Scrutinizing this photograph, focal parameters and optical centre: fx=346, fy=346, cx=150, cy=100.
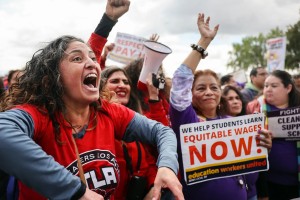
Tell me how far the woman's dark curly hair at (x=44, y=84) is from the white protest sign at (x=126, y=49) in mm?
4121

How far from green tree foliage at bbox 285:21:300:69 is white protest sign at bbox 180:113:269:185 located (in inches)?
1508

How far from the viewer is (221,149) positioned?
2732 millimetres

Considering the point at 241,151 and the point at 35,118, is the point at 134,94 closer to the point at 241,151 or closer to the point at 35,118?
the point at 241,151

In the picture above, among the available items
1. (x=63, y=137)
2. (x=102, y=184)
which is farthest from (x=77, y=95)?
(x=102, y=184)

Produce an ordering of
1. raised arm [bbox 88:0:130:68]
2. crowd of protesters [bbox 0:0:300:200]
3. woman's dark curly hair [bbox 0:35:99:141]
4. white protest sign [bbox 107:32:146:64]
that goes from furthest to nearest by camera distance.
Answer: white protest sign [bbox 107:32:146:64]
raised arm [bbox 88:0:130:68]
woman's dark curly hair [bbox 0:35:99:141]
crowd of protesters [bbox 0:0:300:200]

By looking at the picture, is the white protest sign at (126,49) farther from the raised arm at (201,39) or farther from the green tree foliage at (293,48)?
the green tree foliage at (293,48)

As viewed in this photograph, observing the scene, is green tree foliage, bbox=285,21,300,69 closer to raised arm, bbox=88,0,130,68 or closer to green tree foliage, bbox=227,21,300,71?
green tree foliage, bbox=227,21,300,71

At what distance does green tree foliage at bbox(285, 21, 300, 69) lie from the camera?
38.1 meters

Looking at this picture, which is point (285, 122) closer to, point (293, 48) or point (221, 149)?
point (221, 149)

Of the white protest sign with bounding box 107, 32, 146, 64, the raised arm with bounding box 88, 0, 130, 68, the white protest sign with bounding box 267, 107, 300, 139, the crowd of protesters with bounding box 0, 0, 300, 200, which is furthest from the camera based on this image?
the white protest sign with bounding box 107, 32, 146, 64

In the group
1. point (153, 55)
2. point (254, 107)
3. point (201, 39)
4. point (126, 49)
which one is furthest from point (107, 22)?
point (126, 49)

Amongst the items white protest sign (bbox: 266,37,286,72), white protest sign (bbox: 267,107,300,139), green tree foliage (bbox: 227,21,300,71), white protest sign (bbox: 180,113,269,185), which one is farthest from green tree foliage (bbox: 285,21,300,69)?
white protest sign (bbox: 180,113,269,185)

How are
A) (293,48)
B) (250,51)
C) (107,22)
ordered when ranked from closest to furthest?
(107,22)
(293,48)
(250,51)

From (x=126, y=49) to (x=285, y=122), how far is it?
330 centimetres
